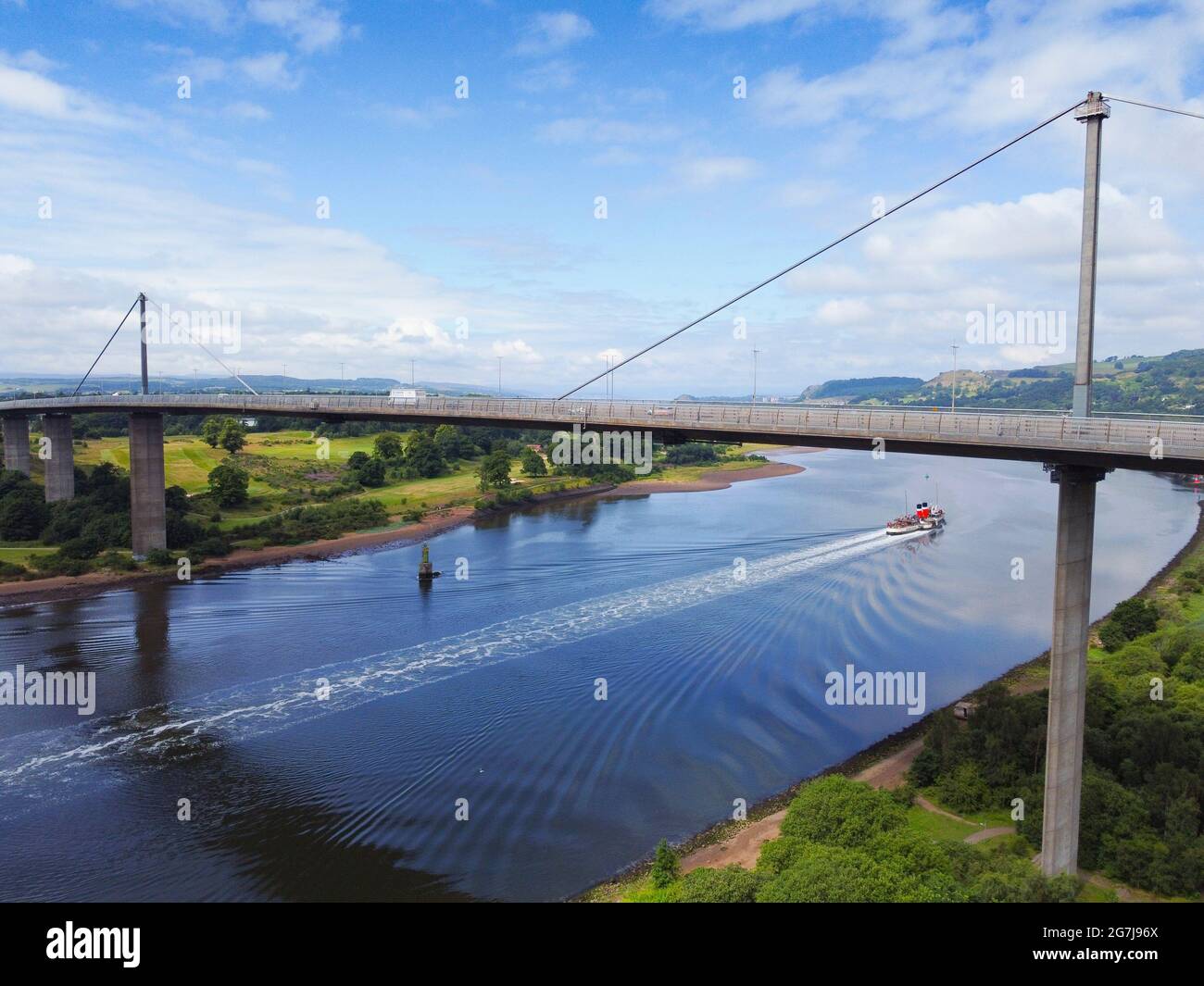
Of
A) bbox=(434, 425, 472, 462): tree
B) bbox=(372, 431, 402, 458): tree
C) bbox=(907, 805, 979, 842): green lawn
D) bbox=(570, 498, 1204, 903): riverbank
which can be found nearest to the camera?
bbox=(570, 498, 1204, 903): riverbank

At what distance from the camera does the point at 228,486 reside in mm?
49750

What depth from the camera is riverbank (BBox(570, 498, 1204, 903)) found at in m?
15.1

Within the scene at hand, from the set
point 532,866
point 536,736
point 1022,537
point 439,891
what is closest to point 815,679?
point 536,736

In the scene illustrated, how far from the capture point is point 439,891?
14703 mm

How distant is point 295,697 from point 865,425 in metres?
17.2

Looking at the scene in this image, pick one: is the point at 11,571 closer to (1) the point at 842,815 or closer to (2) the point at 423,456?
(2) the point at 423,456

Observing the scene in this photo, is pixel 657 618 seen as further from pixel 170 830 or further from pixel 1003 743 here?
pixel 170 830

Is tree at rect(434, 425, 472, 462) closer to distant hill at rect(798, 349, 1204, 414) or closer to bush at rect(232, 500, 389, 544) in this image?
bush at rect(232, 500, 389, 544)

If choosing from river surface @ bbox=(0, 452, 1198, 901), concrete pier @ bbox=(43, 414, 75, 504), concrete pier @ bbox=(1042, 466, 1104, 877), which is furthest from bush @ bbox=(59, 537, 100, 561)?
concrete pier @ bbox=(1042, 466, 1104, 877)

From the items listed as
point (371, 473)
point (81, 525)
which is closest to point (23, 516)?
point (81, 525)

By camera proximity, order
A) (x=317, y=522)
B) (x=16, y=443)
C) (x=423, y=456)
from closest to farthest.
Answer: (x=317, y=522) < (x=16, y=443) < (x=423, y=456)

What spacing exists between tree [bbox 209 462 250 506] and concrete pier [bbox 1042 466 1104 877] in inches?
1844

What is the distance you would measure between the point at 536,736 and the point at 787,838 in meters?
8.04

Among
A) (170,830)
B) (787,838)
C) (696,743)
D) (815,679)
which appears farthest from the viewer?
(815,679)
